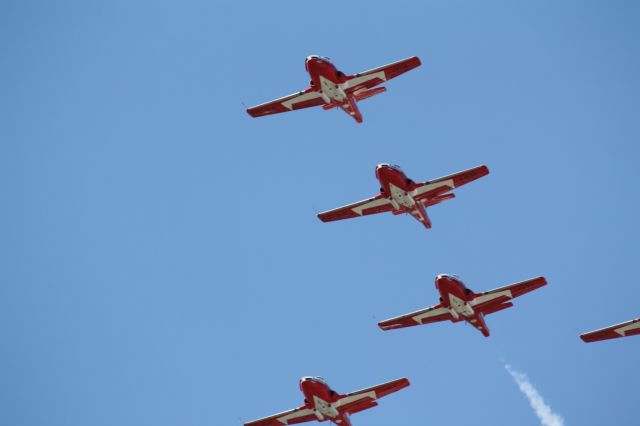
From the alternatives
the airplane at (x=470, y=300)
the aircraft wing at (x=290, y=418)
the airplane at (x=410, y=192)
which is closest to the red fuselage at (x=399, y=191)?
the airplane at (x=410, y=192)

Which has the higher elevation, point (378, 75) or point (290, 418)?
point (378, 75)

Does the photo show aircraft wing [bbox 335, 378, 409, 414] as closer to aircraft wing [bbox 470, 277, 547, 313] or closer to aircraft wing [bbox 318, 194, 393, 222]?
aircraft wing [bbox 470, 277, 547, 313]

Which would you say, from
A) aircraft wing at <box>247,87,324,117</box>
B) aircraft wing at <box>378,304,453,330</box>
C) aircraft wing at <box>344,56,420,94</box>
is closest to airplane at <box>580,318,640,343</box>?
aircraft wing at <box>378,304,453,330</box>

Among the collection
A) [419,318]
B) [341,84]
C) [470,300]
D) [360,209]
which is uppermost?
[341,84]

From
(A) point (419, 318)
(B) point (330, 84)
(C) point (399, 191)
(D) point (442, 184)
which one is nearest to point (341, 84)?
(B) point (330, 84)

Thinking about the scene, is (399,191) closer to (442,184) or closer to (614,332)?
(442,184)

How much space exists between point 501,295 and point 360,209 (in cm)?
1520

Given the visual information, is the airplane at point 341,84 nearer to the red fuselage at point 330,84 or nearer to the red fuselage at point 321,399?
the red fuselage at point 330,84

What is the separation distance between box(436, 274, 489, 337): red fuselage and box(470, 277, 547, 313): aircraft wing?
699 mm

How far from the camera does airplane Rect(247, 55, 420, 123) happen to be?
10088cm

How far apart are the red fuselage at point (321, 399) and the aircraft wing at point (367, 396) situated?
73 cm

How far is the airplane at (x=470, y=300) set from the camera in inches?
3986

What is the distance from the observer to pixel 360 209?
109 metres

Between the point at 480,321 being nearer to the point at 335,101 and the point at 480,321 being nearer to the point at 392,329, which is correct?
the point at 392,329
